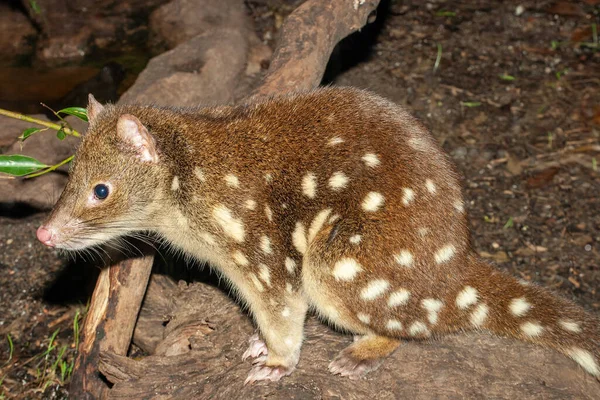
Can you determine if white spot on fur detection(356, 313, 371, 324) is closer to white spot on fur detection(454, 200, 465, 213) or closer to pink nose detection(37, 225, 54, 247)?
white spot on fur detection(454, 200, 465, 213)

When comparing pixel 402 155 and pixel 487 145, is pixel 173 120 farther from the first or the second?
pixel 487 145

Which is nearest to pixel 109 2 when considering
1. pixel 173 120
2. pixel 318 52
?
pixel 318 52

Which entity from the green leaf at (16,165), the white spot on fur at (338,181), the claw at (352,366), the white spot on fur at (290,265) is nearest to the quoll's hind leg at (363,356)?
the claw at (352,366)

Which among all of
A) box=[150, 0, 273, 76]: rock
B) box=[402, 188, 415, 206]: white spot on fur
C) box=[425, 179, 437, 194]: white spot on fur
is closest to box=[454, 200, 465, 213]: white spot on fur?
box=[425, 179, 437, 194]: white spot on fur

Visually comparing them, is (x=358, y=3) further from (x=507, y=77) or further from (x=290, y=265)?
(x=507, y=77)

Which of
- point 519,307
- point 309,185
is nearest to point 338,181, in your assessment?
point 309,185

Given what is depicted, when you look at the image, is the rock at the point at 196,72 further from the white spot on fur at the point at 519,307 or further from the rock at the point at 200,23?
the white spot on fur at the point at 519,307
